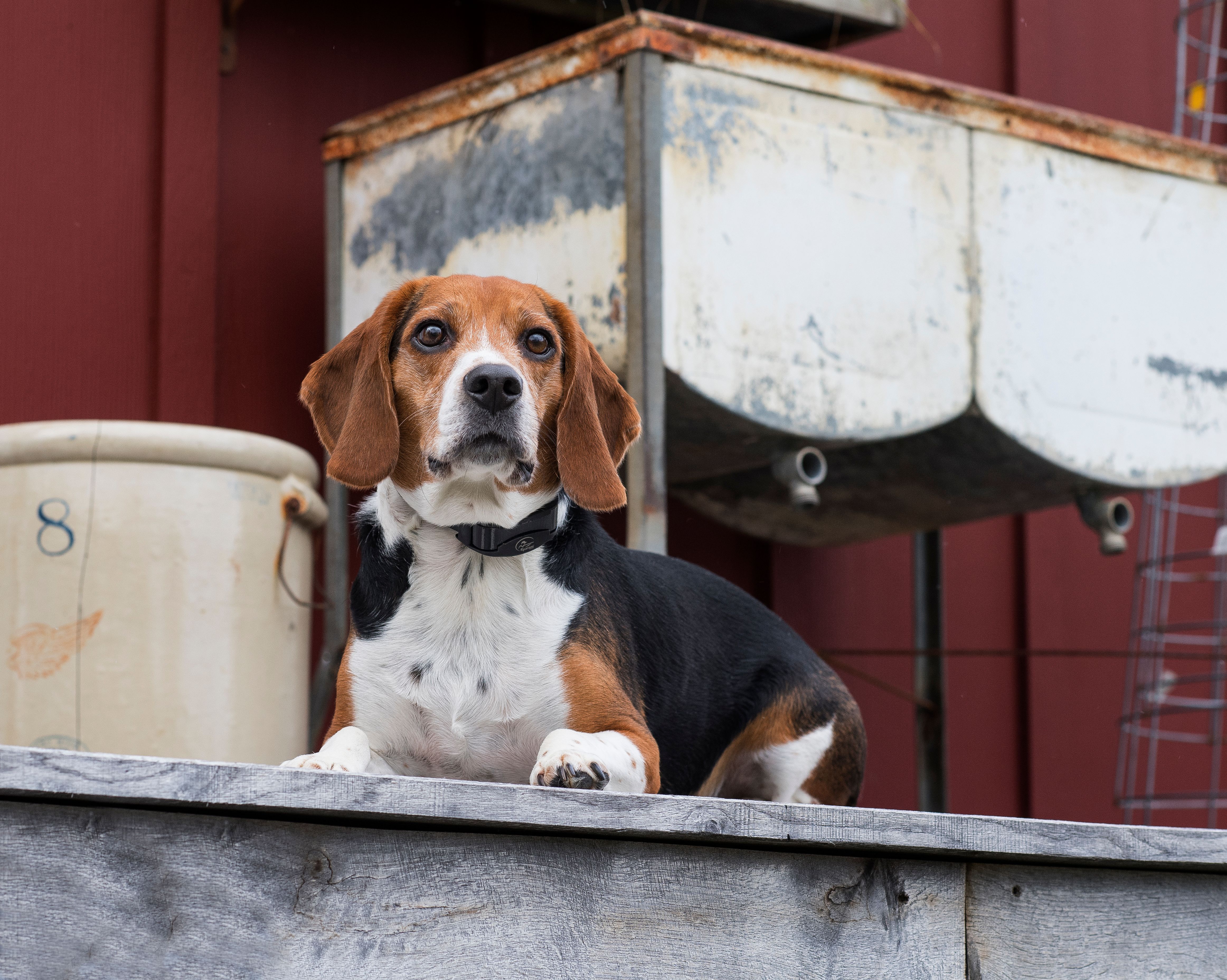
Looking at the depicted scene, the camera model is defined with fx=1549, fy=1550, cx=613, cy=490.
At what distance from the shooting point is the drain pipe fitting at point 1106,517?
4.48m

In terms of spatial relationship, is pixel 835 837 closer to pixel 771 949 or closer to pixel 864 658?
pixel 771 949

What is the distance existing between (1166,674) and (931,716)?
1.33 m

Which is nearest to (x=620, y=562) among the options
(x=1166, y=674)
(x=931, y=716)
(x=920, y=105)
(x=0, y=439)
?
(x=0, y=439)

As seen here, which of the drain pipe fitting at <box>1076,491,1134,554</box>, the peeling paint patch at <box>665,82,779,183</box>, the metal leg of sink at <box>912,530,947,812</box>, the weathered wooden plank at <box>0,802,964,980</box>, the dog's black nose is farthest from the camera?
the metal leg of sink at <box>912,530,947,812</box>

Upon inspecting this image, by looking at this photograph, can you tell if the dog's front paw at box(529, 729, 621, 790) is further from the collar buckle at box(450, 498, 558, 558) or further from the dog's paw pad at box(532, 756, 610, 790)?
the collar buckle at box(450, 498, 558, 558)

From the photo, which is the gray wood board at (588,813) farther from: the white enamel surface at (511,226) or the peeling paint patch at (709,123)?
the peeling paint patch at (709,123)

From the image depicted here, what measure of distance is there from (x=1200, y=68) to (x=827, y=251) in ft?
11.0

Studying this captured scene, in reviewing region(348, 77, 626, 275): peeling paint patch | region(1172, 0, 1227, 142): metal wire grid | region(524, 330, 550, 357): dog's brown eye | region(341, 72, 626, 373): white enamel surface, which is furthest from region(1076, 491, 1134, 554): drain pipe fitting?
region(524, 330, 550, 357): dog's brown eye

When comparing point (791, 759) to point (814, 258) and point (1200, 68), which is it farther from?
point (1200, 68)

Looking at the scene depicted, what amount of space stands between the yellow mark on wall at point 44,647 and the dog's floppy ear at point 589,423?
4.89 ft

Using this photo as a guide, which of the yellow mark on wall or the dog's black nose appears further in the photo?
the yellow mark on wall

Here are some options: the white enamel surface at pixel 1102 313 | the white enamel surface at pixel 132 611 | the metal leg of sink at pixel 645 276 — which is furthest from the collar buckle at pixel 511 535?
the white enamel surface at pixel 1102 313

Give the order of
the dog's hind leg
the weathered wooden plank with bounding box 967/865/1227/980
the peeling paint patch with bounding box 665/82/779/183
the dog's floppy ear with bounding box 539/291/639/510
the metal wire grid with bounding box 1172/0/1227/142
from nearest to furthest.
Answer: the weathered wooden plank with bounding box 967/865/1227/980
the dog's floppy ear with bounding box 539/291/639/510
the dog's hind leg
the peeling paint patch with bounding box 665/82/779/183
the metal wire grid with bounding box 1172/0/1227/142

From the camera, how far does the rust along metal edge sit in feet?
11.7
